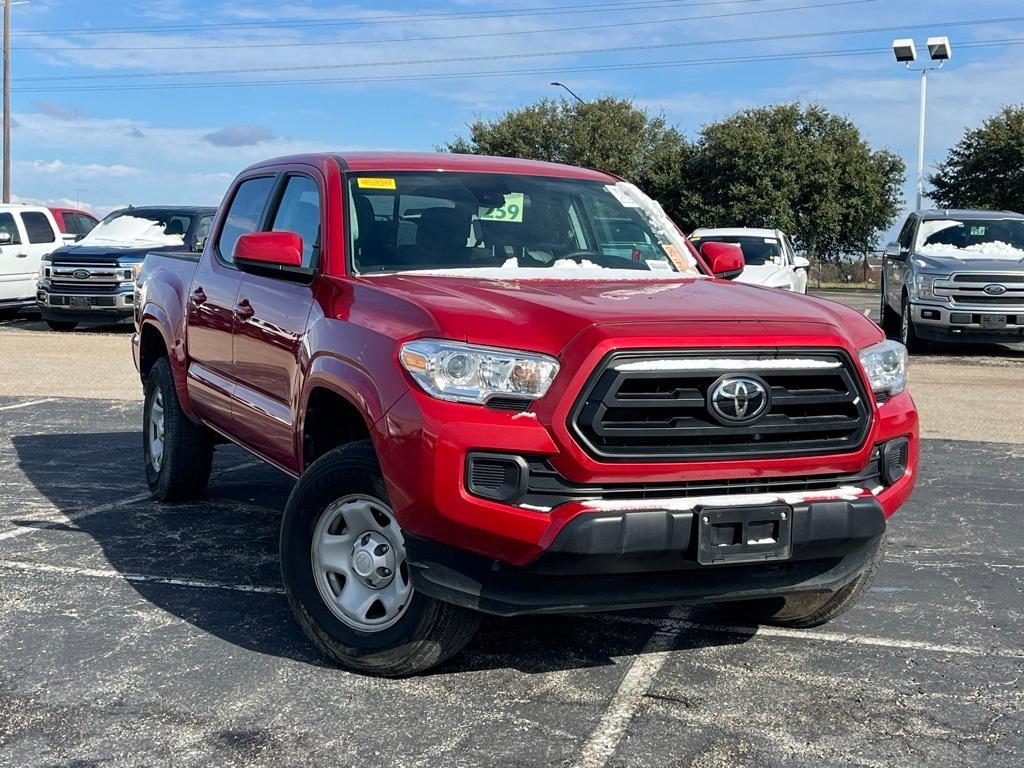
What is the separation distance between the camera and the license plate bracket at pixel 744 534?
3.71 meters

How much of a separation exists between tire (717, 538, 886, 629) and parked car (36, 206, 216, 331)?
13822mm

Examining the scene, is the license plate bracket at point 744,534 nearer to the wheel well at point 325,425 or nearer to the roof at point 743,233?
the wheel well at point 325,425

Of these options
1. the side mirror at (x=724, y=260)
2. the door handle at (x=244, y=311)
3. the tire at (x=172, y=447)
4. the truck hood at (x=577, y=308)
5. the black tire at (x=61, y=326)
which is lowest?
the black tire at (x=61, y=326)

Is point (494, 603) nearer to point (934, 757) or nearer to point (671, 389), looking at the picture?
point (671, 389)

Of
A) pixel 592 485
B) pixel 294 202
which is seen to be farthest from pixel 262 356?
pixel 592 485

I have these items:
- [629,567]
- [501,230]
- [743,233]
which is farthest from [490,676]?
[743,233]

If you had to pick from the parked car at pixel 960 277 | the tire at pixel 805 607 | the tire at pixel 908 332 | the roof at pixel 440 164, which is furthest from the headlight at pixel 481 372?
the tire at pixel 908 332

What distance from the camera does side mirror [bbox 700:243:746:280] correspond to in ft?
18.4

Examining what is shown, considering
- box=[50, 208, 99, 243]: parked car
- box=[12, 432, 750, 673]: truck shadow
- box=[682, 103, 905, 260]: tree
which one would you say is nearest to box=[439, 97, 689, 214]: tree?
box=[682, 103, 905, 260]: tree

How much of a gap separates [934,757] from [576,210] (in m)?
2.81

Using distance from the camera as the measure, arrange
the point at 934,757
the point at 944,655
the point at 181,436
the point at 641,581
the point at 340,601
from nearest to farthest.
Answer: the point at 934,757 < the point at 641,581 < the point at 340,601 < the point at 944,655 < the point at 181,436

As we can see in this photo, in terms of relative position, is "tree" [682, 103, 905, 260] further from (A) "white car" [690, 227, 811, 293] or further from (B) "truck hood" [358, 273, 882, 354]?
(B) "truck hood" [358, 273, 882, 354]

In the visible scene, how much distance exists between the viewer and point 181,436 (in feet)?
21.8

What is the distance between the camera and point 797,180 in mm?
49969
